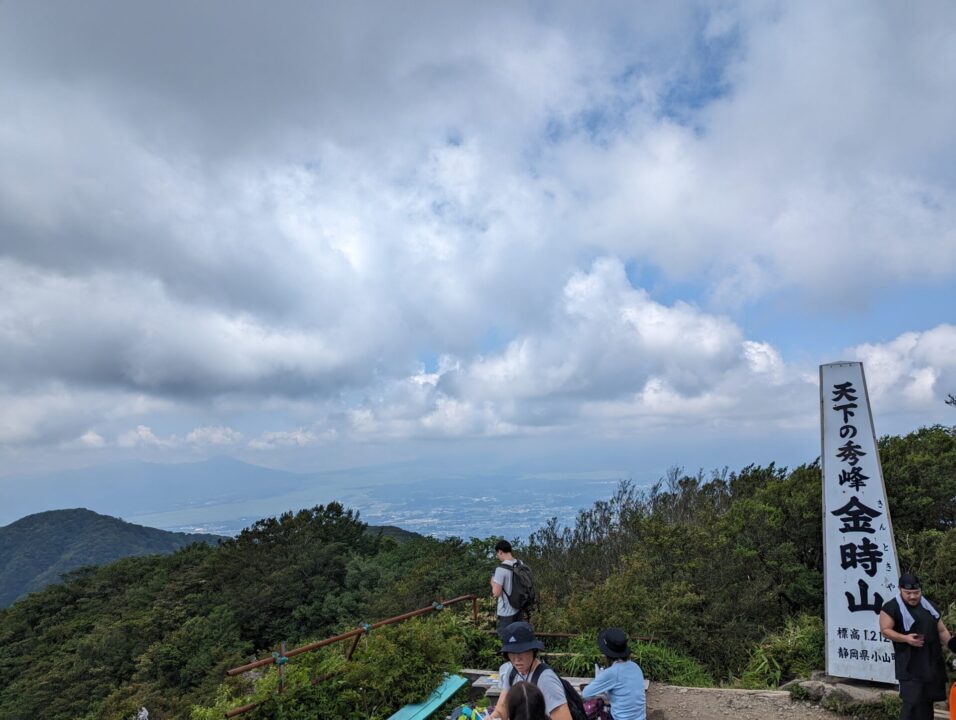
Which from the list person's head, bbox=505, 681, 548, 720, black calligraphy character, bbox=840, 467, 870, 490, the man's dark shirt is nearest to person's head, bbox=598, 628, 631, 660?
person's head, bbox=505, 681, 548, 720

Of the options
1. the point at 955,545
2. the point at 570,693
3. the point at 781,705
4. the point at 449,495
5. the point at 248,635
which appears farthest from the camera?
the point at 449,495

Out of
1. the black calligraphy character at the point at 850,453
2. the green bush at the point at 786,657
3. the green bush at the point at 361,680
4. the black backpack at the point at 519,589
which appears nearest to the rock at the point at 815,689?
the green bush at the point at 786,657

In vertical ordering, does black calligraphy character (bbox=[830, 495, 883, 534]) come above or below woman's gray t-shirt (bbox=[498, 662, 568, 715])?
above

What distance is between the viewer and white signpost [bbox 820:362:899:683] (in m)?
6.64

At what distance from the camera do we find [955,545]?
27.1 ft

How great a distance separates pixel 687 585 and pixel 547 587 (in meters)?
4.56

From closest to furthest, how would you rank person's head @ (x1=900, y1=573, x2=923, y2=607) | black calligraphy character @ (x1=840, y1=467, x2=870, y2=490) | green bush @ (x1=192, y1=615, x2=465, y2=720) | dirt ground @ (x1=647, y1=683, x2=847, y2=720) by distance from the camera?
1. person's head @ (x1=900, y1=573, x2=923, y2=607)
2. green bush @ (x1=192, y1=615, x2=465, y2=720)
3. dirt ground @ (x1=647, y1=683, x2=847, y2=720)
4. black calligraphy character @ (x1=840, y1=467, x2=870, y2=490)

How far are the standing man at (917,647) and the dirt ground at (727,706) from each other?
70.7 inches

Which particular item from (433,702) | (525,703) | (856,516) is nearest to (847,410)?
(856,516)

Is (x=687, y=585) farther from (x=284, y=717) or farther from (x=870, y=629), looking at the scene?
(x=284, y=717)

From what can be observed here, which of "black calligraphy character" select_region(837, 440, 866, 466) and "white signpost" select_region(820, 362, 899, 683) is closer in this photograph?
"white signpost" select_region(820, 362, 899, 683)

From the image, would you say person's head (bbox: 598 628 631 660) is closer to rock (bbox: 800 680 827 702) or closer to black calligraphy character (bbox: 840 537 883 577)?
rock (bbox: 800 680 827 702)

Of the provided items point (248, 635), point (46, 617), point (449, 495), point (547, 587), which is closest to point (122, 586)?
point (46, 617)

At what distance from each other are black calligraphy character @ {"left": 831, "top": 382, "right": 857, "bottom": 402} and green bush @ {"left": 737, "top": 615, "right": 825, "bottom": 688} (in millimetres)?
3239
